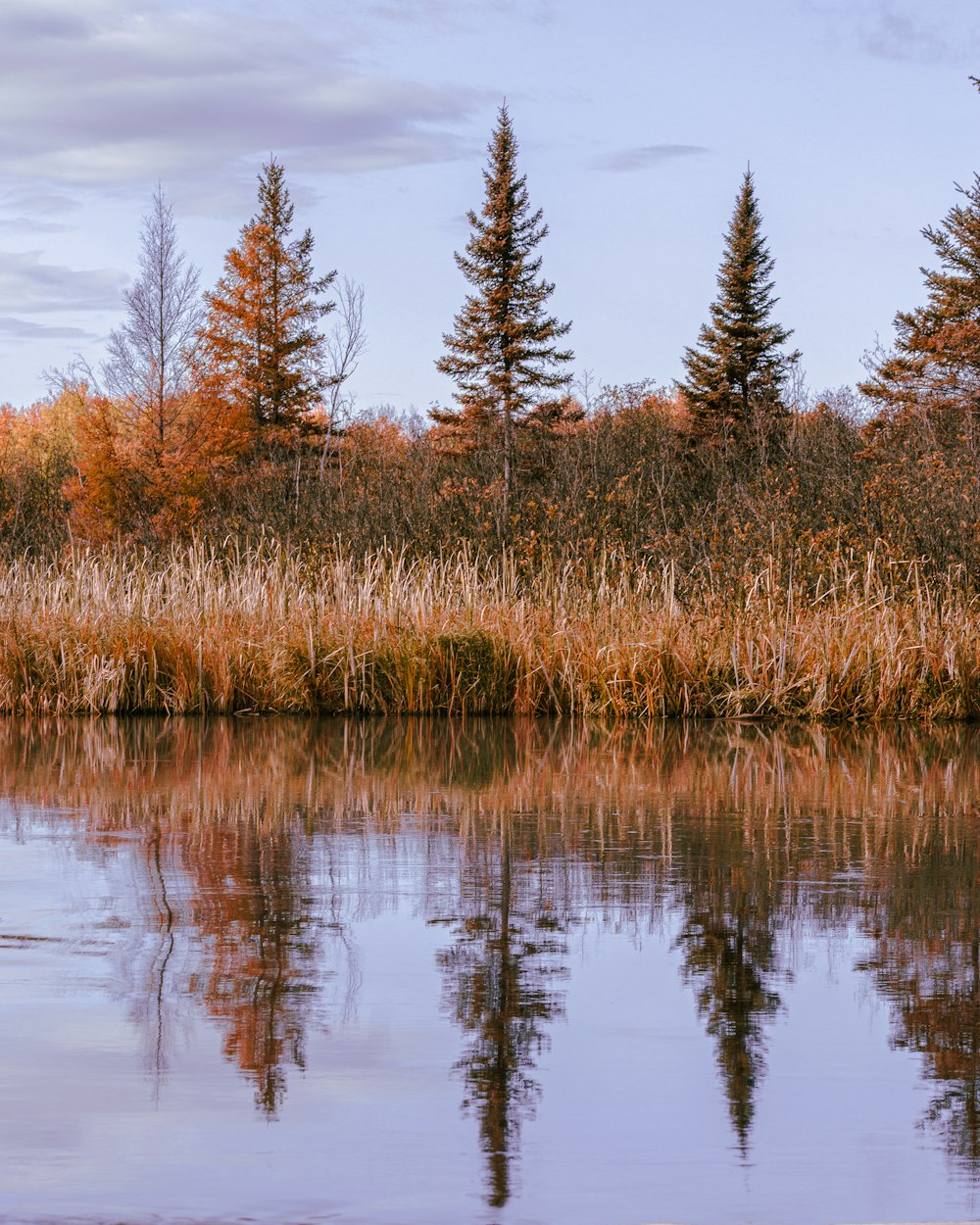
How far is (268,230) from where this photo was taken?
47.3m

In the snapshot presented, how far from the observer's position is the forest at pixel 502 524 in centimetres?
1277

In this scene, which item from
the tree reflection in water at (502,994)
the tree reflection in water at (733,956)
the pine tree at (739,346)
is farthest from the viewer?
the pine tree at (739,346)

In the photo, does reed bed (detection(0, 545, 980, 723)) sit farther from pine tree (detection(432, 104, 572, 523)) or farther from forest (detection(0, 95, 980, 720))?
pine tree (detection(432, 104, 572, 523))

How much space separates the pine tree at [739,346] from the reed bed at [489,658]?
24.7 m

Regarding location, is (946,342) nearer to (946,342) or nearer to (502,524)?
(946,342)

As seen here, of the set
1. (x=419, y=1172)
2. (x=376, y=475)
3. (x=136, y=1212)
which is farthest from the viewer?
(x=376, y=475)

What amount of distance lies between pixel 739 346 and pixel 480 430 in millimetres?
6959

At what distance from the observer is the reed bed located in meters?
12.5

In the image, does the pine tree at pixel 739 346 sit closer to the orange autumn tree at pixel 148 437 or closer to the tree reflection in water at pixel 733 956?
the orange autumn tree at pixel 148 437

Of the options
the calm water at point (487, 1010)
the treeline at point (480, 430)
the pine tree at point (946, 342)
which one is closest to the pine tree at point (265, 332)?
the treeline at point (480, 430)

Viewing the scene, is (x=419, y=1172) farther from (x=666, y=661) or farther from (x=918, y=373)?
(x=918, y=373)

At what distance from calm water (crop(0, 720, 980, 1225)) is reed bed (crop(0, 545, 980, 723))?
5.17 m

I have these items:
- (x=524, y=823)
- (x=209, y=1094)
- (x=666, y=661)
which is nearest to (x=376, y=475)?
(x=666, y=661)

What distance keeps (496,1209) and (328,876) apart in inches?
114
